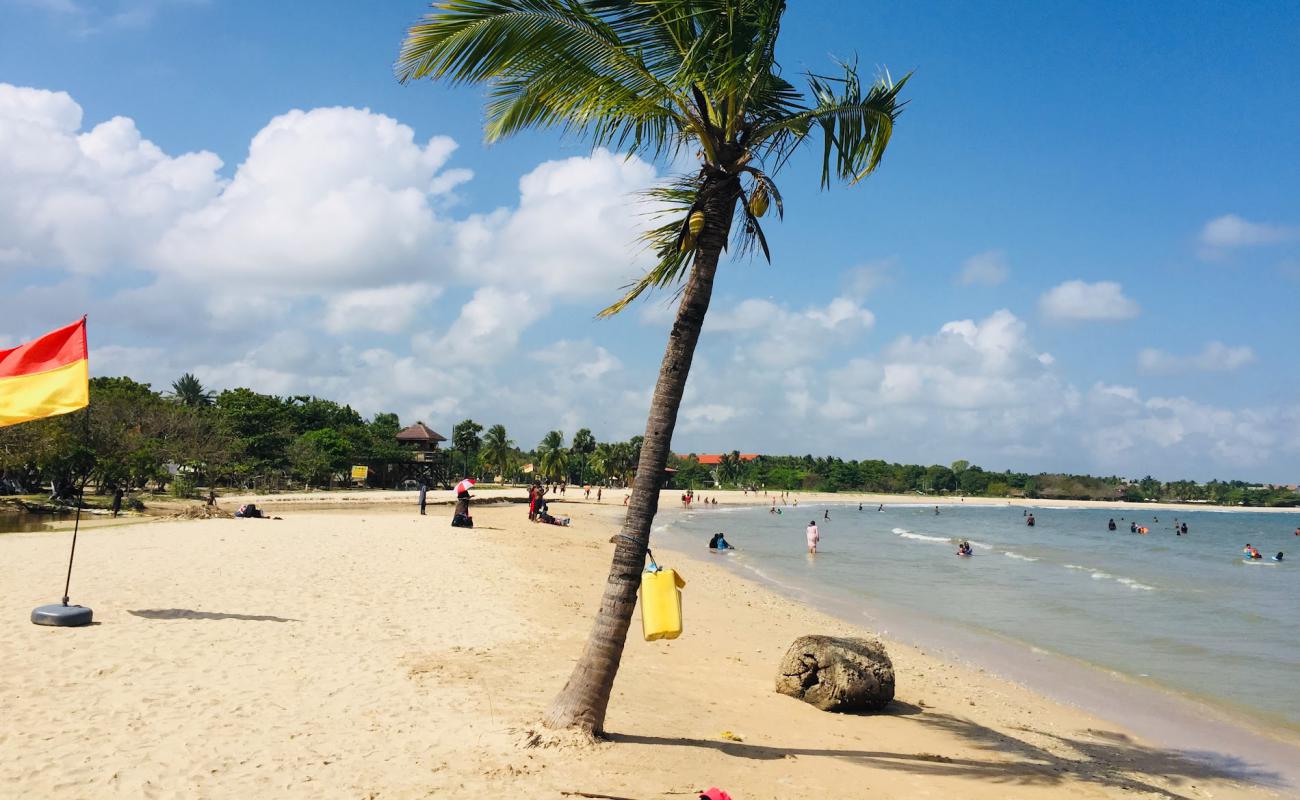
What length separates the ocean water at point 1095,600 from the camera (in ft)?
42.9

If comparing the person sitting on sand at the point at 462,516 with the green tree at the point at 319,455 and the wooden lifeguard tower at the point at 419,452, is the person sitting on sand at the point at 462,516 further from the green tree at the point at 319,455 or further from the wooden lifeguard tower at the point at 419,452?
the wooden lifeguard tower at the point at 419,452

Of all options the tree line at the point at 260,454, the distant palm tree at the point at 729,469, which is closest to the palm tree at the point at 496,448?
the tree line at the point at 260,454

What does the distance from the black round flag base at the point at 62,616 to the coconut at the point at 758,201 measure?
829cm

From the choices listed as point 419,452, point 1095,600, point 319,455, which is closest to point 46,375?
point 1095,600

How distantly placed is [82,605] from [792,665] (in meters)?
8.38

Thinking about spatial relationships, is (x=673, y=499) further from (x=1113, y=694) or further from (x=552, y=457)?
(x=1113, y=694)

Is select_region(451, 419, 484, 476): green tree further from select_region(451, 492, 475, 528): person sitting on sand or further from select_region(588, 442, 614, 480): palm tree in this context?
select_region(451, 492, 475, 528): person sitting on sand

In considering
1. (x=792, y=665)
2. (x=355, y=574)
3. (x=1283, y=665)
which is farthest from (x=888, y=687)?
(x=1283, y=665)

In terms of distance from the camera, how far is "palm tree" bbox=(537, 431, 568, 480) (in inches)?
3743

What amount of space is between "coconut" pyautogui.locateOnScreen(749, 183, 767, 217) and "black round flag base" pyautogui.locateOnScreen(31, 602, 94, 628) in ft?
27.2

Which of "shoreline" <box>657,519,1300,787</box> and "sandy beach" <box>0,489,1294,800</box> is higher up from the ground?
"sandy beach" <box>0,489,1294,800</box>

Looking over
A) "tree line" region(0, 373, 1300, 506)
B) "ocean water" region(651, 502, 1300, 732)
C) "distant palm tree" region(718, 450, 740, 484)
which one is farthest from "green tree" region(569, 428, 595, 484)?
"ocean water" region(651, 502, 1300, 732)

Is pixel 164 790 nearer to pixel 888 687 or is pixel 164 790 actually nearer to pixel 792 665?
pixel 792 665

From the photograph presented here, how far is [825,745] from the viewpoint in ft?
22.0
